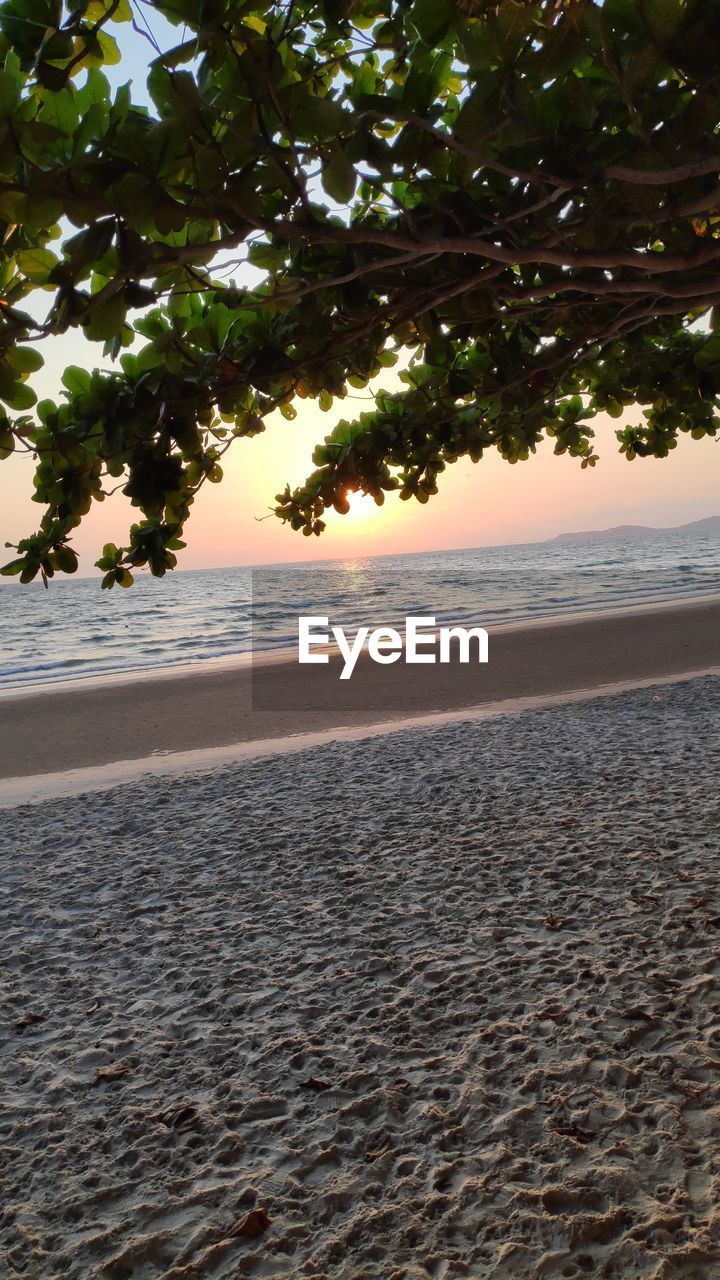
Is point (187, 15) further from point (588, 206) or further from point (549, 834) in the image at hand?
point (549, 834)

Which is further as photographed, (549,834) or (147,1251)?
(549,834)

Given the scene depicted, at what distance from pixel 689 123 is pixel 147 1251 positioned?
2.53 m

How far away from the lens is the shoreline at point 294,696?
7914 millimetres

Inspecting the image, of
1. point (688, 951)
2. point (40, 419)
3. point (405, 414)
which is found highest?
point (405, 414)

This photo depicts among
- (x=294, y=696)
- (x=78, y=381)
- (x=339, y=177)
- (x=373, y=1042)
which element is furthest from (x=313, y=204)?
(x=294, y=696)

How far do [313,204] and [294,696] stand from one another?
26.9ft

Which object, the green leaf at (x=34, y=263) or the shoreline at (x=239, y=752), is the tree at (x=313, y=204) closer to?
the green leaf at (x=34, y=263)

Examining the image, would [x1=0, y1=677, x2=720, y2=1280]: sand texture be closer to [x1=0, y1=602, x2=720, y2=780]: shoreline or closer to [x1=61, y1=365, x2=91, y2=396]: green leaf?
[x1=61, y1=365, x2=91, y2=396]: green leaf

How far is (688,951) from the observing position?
299 cm

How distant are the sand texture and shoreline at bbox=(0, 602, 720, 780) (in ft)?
10.1

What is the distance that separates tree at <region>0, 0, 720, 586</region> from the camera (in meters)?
1.35

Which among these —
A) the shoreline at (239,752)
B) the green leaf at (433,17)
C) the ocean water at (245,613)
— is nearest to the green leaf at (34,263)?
the green leaf at (433,17)

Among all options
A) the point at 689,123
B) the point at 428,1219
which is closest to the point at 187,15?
the point at 689,123

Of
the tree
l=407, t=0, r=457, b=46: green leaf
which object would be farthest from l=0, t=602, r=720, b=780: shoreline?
l=407, t=0, r=457, b=46: green leaf
